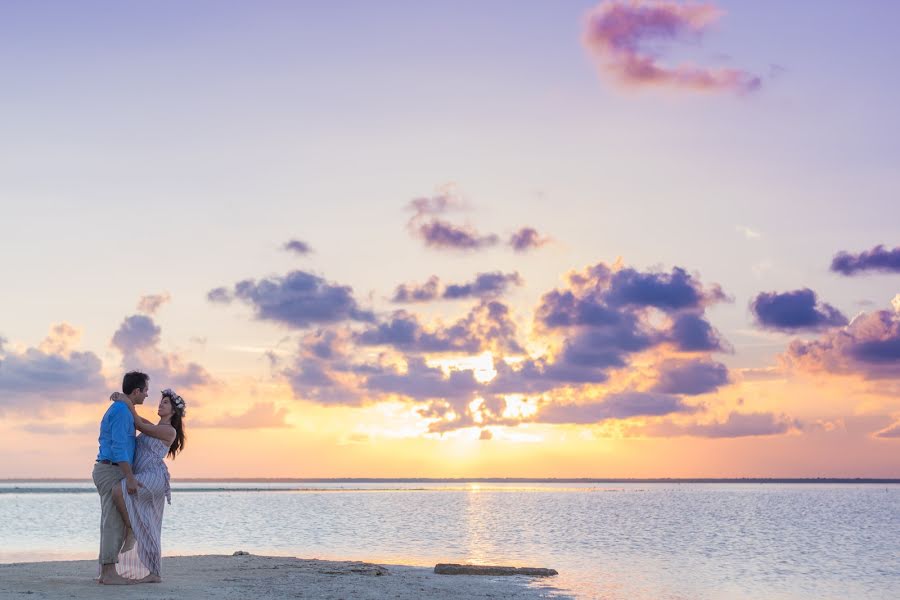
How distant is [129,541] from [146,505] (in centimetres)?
76

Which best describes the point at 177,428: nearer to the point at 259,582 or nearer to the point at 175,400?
the point at 175,400

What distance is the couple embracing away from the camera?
17844mm

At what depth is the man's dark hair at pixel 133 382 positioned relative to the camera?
1794 centimetres

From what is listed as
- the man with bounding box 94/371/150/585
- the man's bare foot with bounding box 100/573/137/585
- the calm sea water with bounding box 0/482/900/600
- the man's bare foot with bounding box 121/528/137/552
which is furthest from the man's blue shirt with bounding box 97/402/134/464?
the calm sea water with bounding box 0/482/900/600

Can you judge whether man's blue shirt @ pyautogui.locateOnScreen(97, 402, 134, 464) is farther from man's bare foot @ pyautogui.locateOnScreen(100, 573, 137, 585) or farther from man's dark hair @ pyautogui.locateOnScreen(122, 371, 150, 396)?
man's bare foot @ pyautogui.locateOnScreen(100, 573, 137, 585)

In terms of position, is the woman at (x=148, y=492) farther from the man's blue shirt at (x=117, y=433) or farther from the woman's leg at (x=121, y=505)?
the man's blue shirt at (x=117, y=433)

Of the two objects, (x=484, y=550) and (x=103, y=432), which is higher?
(x=103, y=432)

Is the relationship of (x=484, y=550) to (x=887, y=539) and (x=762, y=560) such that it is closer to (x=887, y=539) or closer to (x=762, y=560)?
(x=762, y=560)

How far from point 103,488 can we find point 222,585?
3583mm

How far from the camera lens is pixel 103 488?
18.1m

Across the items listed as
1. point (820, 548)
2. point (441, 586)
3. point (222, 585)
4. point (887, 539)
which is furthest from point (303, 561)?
point (887, 539)

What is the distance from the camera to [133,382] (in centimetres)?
1797

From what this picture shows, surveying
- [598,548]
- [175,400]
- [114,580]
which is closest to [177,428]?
[175,400]

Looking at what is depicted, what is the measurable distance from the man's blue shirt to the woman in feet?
0.69
